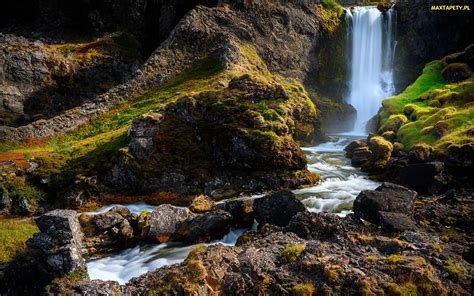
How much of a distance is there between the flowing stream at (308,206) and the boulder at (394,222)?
13.3 feet

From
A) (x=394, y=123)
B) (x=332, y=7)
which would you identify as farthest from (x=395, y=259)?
(x=332, y=7)

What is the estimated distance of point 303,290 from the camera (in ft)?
33.1

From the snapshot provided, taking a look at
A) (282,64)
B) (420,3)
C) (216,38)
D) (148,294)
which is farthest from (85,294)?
(420,3)

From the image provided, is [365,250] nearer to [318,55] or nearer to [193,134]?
[193,134]

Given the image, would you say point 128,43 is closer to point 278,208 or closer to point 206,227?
point 206,227

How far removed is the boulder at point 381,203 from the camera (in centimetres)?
1487

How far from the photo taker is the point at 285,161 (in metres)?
22.4

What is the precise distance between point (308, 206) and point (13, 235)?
13970 mm

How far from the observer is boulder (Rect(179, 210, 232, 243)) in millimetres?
15355

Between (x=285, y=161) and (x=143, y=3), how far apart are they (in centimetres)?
4333

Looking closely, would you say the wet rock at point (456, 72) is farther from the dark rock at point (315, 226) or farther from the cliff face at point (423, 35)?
the dark rock at point (315, 226)

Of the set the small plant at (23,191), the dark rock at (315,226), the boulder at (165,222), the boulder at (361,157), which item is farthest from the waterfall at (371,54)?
the small plant at (23,191)

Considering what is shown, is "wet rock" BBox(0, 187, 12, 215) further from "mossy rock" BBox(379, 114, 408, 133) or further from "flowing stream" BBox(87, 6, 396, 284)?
"mossy rock" BBox(379, 114, 408, 133)

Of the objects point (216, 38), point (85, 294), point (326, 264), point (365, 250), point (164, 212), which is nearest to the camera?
point (85, 294)
